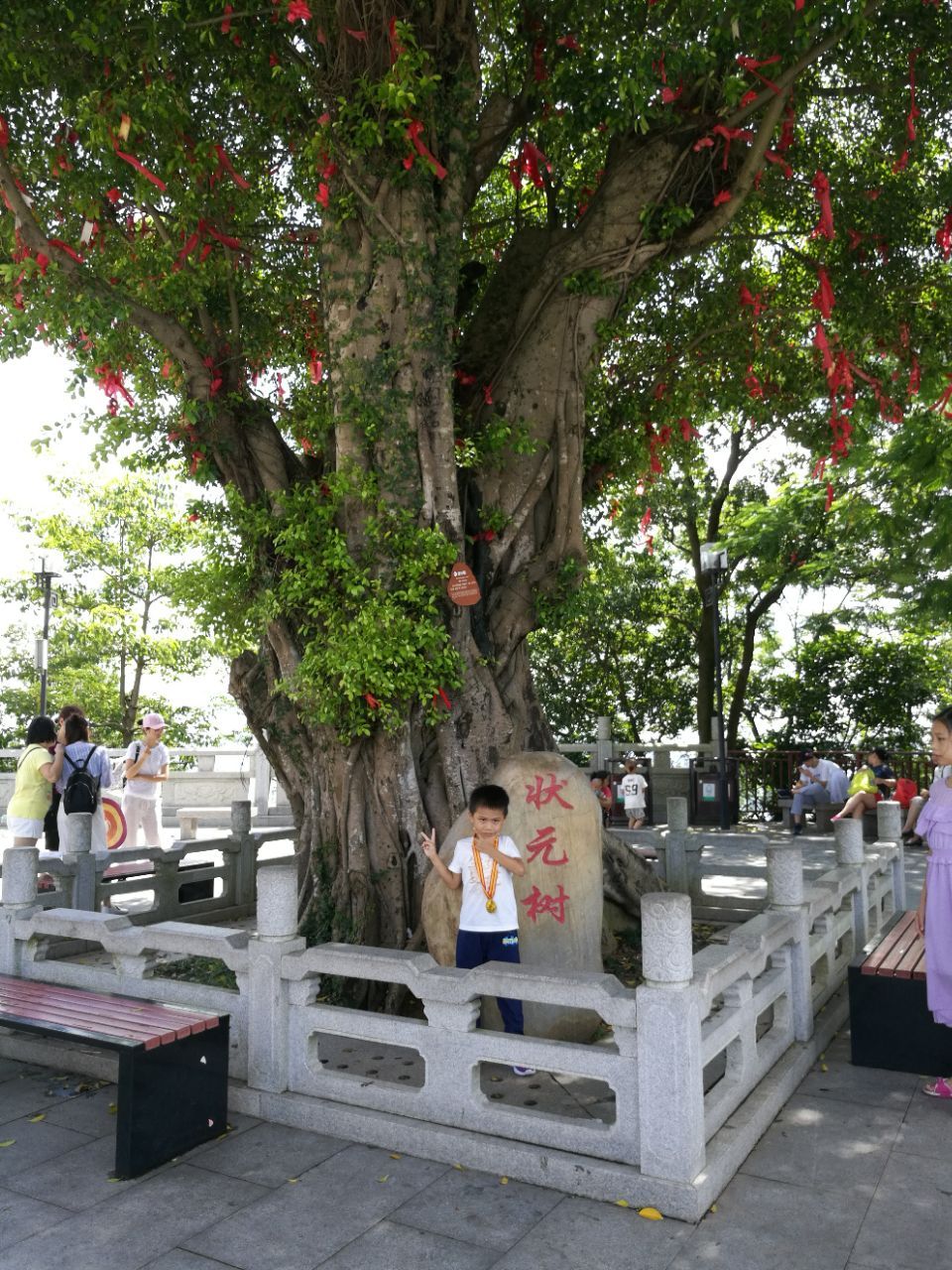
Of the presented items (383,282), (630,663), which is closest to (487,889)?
(383,282)

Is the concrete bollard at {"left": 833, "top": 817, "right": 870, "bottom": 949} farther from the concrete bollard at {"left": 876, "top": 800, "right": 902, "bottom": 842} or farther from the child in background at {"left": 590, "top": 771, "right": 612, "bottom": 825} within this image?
the child in background at {"left": 590, "top": 771, "right": 612, "bottom": 825}

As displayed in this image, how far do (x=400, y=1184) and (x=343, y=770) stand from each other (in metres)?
3.05

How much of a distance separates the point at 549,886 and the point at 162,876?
4.31 m

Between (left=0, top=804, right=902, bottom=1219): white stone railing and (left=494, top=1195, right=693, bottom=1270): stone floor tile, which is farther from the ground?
(left=0, top=804, right=902, bottom=1219): white stone railing

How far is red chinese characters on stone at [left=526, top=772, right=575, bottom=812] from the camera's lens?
5.60 m

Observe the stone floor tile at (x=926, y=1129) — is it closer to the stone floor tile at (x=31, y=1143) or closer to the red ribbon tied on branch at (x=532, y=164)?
the stone floor tile at (x=31, y=1143)

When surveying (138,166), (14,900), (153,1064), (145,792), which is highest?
(138,166)


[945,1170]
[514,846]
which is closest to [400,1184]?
[514,846]

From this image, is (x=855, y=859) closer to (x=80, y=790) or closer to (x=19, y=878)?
(x=19, y=878)

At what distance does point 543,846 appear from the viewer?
5527 mm

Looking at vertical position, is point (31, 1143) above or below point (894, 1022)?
below

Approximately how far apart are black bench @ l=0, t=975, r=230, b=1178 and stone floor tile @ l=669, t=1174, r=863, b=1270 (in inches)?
83.9

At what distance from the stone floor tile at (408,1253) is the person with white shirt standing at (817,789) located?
42.5 ft

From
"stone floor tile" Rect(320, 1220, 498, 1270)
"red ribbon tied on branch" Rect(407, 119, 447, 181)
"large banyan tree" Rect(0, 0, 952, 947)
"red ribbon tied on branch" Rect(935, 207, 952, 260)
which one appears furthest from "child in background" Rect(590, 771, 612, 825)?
"stone floor tile" Rect(320, 1220, 498, 1270)
